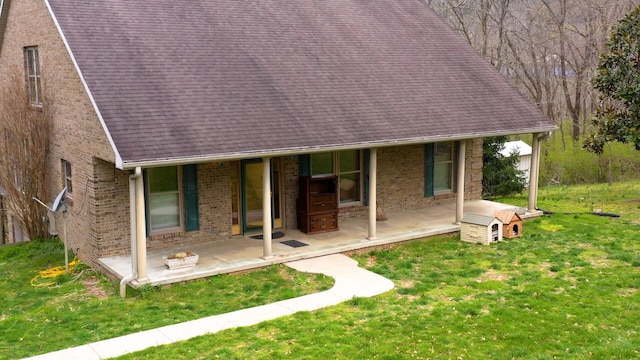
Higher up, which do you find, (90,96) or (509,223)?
(90,96)

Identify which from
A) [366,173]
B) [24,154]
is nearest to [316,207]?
[366,173]

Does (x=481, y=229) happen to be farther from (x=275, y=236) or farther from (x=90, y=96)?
(x=90, y=96)

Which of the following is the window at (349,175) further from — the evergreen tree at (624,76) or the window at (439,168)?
the evergreen tree at (624,76)

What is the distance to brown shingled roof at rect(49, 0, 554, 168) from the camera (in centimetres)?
1235

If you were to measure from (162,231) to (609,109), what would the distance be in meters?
11.8

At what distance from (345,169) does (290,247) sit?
339 cm

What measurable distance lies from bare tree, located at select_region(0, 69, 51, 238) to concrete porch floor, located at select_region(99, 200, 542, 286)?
13.2 feet

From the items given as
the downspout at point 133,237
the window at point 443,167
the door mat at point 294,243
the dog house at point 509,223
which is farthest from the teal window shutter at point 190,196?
the window at point 443,167

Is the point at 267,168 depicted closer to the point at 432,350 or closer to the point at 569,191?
the point at 432,350

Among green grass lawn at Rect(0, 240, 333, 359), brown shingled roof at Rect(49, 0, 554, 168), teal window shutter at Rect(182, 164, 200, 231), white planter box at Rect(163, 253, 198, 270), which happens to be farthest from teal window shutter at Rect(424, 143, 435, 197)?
white planter box at Rect(163, 253, 198, 270)

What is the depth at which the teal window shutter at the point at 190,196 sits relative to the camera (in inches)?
547

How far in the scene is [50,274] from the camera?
13266 mm

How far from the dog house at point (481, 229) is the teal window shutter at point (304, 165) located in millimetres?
3887

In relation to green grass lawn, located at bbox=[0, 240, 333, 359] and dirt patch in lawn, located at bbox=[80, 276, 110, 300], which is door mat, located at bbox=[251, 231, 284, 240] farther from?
dirt patch in lawn, located at bbox=[80, 276, 110, 300]
